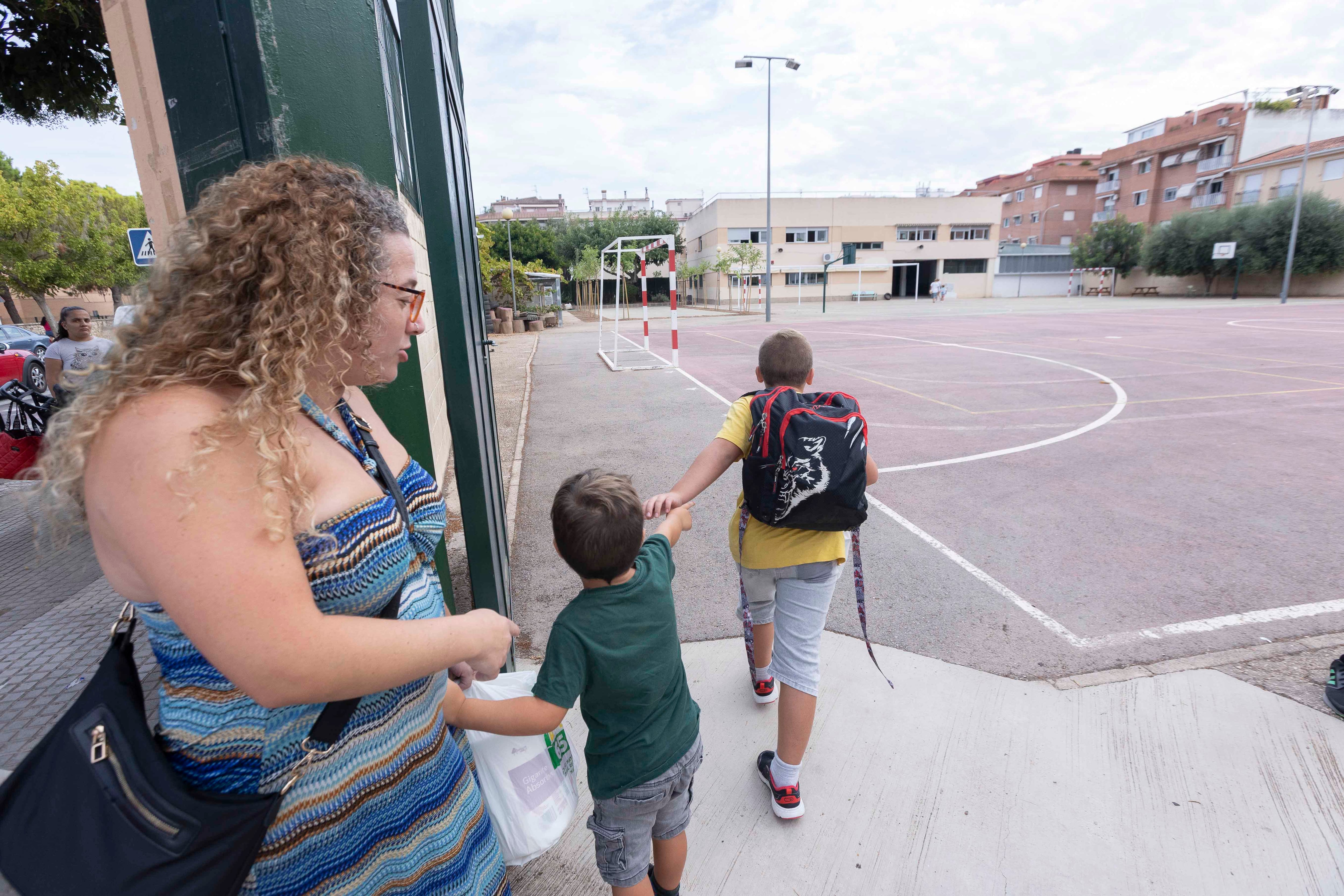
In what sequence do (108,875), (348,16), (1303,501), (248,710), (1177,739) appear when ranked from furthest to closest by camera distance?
(1303,501)
(1177,739)
(348,16)
(248,710)
(108,875)

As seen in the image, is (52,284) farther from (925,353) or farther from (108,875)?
(108,875)

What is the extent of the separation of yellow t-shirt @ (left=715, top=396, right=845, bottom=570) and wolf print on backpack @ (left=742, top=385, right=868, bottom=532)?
73 millimetres

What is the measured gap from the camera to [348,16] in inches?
75.4

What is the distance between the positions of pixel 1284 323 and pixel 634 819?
2713 centimetres

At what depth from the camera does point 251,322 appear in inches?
37.9

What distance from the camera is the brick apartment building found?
6366 centimetres

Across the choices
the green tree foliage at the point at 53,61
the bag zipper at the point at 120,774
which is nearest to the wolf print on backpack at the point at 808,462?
the bag zipper at the point at 120,774

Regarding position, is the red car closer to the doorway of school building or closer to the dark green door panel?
the dark green door panel

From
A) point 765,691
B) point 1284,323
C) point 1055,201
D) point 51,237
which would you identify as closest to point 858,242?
point 1055,201

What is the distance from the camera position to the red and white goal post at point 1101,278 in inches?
1977

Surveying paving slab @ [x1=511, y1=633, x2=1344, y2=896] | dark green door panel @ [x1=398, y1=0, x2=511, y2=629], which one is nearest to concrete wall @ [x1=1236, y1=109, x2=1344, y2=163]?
paving slab @ [x1=511, y1=633, x2=1344, y2=896]

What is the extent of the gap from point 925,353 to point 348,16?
15.1 metres

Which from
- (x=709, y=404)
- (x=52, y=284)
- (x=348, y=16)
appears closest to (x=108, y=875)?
(x=348, y=16)

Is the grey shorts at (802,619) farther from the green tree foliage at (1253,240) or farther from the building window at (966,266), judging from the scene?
the building window at (966,266)
